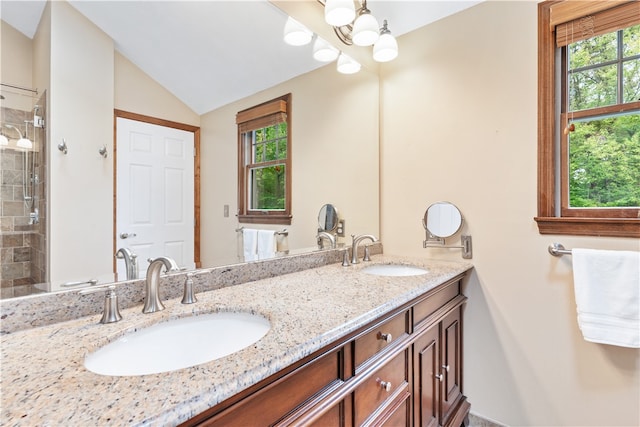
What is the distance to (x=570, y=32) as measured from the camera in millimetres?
1478

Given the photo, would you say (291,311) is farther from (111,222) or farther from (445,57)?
(445,57)

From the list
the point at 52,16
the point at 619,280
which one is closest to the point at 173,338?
the point at 52,16

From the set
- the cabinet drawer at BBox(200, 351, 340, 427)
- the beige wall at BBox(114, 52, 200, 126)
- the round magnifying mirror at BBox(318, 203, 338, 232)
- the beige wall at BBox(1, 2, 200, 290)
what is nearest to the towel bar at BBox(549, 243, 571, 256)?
the round magnifying mirror at BBox(318, 203, 338, 232)

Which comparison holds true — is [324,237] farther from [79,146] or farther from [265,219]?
[79,146]

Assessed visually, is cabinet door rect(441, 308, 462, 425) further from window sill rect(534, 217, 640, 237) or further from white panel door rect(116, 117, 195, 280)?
white panel door rect(116, 117, 195, 280)

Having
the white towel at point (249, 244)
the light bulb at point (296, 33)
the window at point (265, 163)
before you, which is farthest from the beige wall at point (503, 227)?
the white towel at point (249, 244)

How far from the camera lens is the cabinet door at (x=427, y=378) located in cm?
127

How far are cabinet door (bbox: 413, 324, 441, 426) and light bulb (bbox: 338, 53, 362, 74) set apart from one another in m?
1.58

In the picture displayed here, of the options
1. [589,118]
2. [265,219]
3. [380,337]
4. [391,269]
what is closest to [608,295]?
[589,118]

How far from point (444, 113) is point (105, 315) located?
1.89m

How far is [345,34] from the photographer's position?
1.84 metres

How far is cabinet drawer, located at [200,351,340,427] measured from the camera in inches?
23.5

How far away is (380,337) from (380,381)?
0.15 metres

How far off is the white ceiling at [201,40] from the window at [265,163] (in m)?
0.12
